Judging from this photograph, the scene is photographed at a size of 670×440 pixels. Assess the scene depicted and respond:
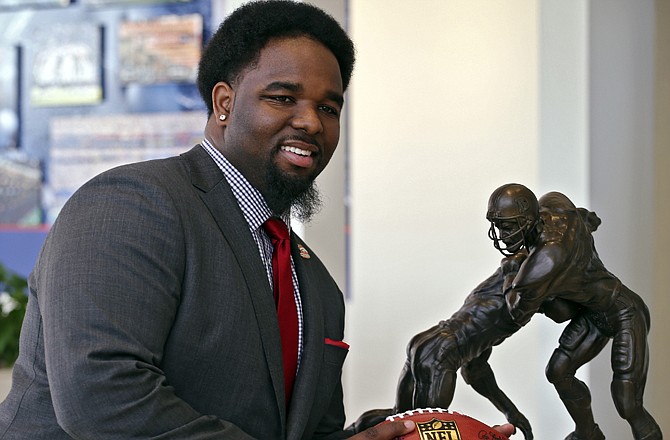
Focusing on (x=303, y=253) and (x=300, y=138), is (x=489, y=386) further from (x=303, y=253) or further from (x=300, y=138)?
(x=300, y=138)

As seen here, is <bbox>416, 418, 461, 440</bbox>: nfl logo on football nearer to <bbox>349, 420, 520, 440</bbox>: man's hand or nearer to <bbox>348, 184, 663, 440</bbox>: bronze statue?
<bbox>349, 420, 520, 440</bbox>: man's hand

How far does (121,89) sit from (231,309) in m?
4.52

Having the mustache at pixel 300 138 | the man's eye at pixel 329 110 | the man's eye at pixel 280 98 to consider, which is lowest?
the mustache at pixel 300 138

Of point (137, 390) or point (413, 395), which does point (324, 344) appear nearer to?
point (413, 395)


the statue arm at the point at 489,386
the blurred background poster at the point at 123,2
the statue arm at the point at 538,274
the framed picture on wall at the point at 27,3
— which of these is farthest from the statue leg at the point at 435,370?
the framed picture on wall at the point at 27,3

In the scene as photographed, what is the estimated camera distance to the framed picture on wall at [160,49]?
5879 millimetres

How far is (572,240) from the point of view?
2.09 m

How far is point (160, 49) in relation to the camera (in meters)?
5.92

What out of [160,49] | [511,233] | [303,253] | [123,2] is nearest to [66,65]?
[123,2]

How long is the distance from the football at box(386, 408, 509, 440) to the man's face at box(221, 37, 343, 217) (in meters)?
0.55

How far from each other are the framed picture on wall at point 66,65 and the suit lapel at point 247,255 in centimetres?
441

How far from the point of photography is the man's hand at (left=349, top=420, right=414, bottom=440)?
1.83 metres

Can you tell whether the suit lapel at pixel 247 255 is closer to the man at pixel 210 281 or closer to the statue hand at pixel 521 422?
the man at pixel 210 281

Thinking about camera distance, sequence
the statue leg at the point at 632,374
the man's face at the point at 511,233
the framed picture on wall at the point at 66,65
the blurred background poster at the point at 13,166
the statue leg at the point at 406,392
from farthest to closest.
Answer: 1. the blurred background poster at the point at 13,166
2. the framed picture on wall at the point at 66,65
3. the statue leg at the point at 406,392
4. the statue leg at the point at 632,374
5. the man's face at the point at 511,233
